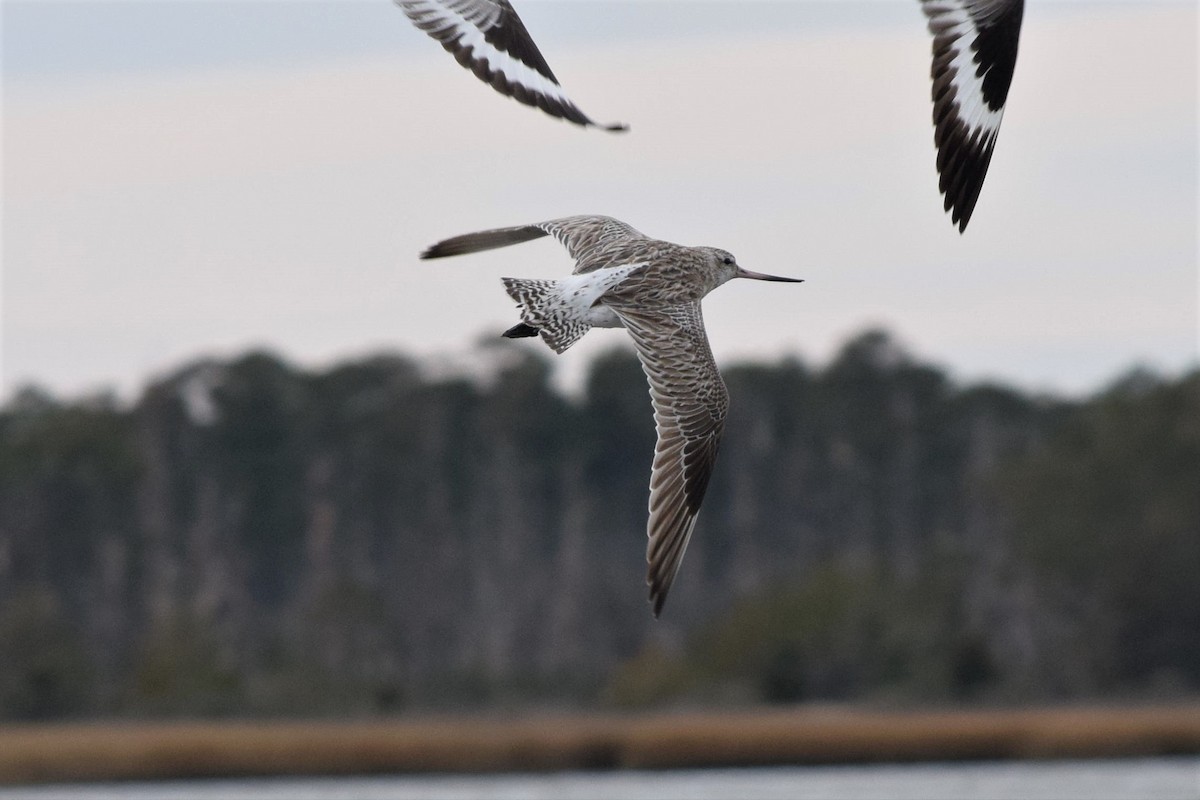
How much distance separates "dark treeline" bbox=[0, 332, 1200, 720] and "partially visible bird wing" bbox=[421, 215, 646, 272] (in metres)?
32.4

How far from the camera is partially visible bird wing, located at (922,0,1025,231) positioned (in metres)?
10.2

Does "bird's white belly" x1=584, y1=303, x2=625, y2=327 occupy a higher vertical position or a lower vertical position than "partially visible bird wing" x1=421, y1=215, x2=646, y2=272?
lower

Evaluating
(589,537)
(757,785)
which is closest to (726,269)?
(757,785)

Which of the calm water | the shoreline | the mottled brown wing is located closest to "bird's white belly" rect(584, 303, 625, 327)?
the mottled brown wing

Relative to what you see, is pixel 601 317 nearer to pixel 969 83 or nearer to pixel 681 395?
pixel 681 395

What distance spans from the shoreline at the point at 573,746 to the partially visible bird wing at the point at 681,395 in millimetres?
21846

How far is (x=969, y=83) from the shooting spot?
1055 centimetres

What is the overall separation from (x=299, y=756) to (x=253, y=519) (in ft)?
122

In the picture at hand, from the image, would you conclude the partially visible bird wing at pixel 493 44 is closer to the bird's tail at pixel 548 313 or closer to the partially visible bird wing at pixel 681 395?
the bird's tail at pixel 548 313

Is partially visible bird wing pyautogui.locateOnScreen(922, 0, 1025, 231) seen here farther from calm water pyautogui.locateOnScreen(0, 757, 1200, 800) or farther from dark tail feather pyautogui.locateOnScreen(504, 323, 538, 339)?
calm water pyautogui.locateOnScreen(0, 757, 1200, 800)

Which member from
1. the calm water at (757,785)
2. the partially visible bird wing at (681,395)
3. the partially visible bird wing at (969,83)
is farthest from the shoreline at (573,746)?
the partially visible bird wing at (969,83)

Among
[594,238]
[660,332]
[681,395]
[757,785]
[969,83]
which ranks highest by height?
[969,83]

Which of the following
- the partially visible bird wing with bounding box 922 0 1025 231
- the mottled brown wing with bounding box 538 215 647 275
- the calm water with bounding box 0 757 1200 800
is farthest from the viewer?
the calm water with bounding box 0 757 1200 800

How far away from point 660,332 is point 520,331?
1.96 feet
